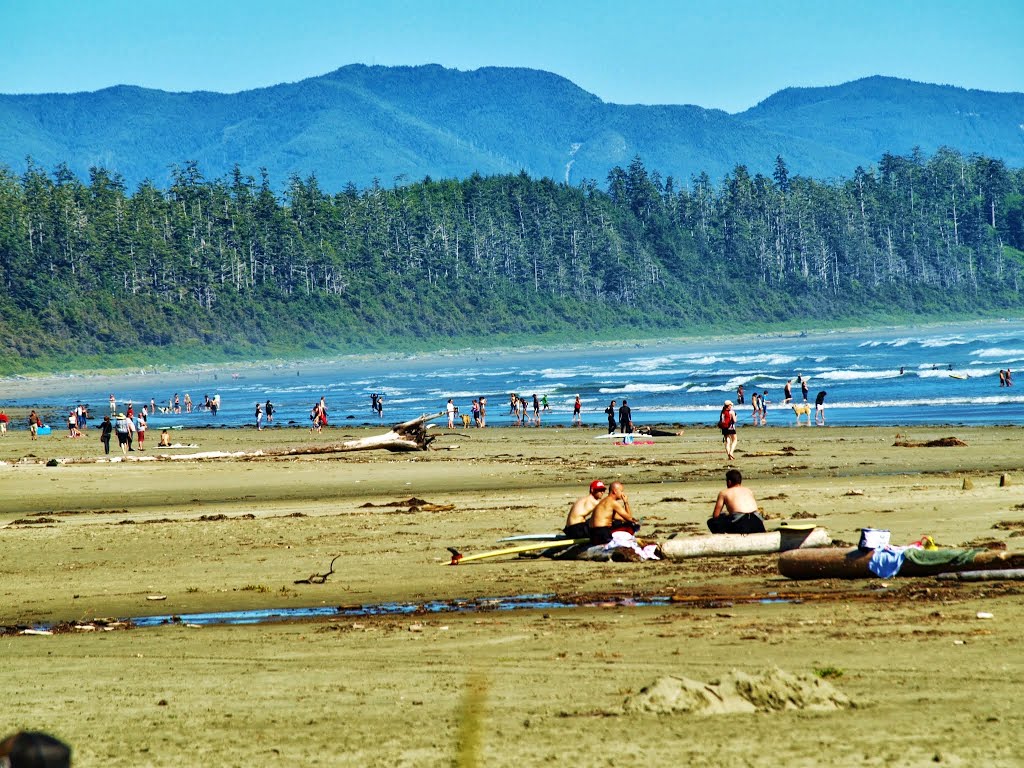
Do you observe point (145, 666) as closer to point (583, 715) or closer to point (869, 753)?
point (583, 715)

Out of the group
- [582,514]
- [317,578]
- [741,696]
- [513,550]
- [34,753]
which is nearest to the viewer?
[34,753]

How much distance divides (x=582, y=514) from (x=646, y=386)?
181ft

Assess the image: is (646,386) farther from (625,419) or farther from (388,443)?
(388,443)

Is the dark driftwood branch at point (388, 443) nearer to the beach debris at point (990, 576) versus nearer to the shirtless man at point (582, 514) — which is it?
the shirtless man at point (582, 514)

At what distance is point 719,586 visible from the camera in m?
12.5

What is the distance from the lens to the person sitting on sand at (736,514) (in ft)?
48.6

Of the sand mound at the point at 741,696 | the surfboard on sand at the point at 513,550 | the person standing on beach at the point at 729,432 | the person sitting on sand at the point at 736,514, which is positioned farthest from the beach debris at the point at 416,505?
the sand mound at the point at 741,696

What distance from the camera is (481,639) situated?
10.3 m

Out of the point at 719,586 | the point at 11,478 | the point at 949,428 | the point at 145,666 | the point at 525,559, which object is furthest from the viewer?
the point at 949,428

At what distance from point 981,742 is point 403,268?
173 meters

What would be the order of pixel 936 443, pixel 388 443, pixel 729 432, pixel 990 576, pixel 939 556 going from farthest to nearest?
pixel 388 443 → pixel 936 443 → pixel 729 432 → pixel 939 556 → pixel 990 576

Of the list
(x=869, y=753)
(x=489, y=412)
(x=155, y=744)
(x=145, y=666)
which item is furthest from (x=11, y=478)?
(x=489, y=412)

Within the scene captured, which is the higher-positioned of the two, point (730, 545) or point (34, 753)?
point (34, 753)

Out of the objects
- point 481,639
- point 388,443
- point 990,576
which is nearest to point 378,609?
point 481,639
